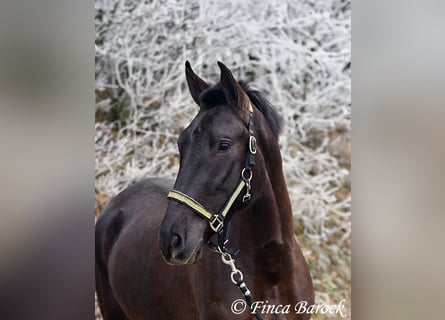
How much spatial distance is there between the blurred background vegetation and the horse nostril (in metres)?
0.67

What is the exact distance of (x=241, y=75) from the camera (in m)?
2.47

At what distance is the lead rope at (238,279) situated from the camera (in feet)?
7.11

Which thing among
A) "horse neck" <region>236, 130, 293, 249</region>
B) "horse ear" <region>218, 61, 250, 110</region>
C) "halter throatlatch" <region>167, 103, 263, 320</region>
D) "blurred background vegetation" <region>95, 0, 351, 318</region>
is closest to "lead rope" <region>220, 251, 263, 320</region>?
"halter throatlatch" <region>167, 103, 263, 320</region>

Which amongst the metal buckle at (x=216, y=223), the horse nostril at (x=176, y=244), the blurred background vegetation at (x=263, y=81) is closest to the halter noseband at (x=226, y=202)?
the metal buckle at (x=216, y=223)

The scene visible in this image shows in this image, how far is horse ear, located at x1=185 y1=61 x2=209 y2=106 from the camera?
7.50 ft

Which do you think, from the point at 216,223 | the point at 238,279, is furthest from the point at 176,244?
the point at 238,279

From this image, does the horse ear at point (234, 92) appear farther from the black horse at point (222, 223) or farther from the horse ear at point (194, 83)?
the horse ear at point (194, 83)

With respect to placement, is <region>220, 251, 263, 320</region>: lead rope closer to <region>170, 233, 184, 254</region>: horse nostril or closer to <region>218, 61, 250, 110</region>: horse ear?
<region>170, 233, 184, 254</region>: horse nostril

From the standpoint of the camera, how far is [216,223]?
6.70ft

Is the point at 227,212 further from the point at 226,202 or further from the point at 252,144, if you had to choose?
the point at 252,144

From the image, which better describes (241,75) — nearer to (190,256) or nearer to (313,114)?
(313,114)

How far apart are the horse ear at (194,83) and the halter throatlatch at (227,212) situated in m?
0.25
